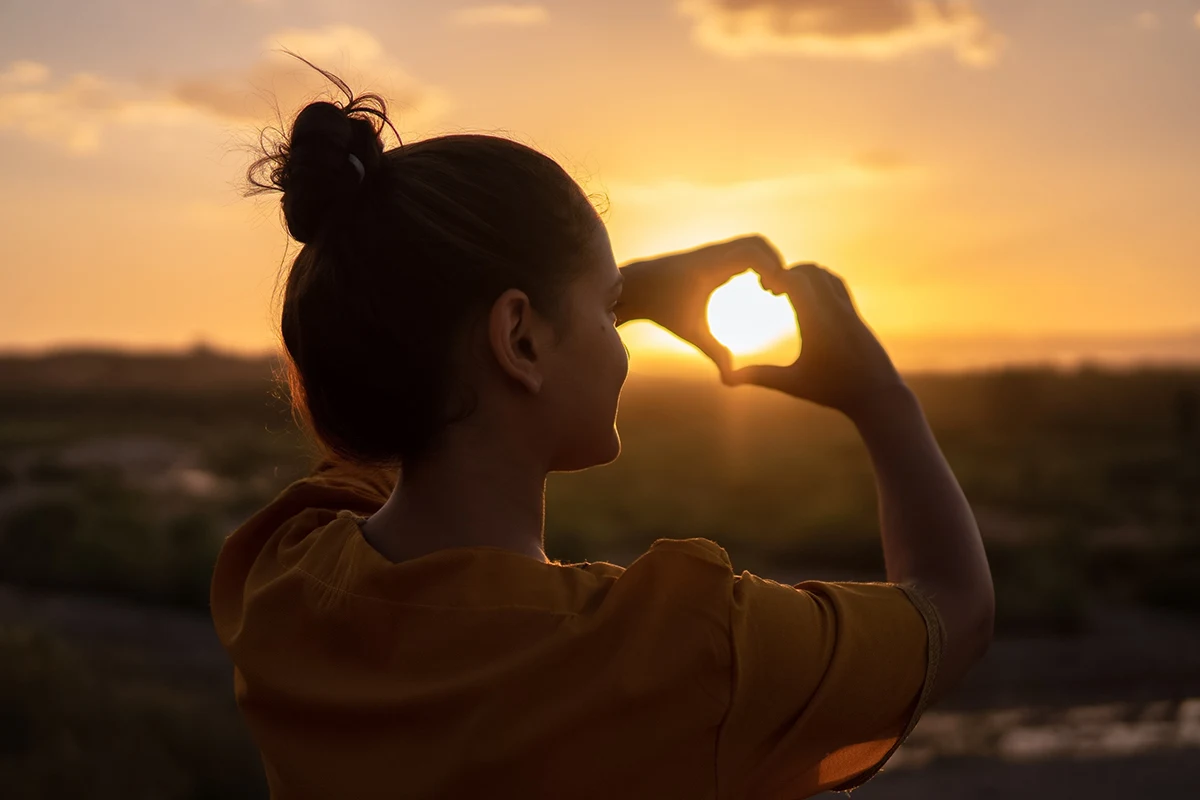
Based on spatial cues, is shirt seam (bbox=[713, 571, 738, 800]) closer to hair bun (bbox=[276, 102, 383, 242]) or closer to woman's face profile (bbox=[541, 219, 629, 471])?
woman's face profile (bbox=[541, 219, 629, 471])

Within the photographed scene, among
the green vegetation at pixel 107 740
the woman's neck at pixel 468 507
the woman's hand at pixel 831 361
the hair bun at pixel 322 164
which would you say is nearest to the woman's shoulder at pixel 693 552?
the woman's neck at pixel 468 507

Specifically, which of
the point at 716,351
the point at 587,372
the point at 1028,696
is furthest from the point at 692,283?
the point at 1028,696

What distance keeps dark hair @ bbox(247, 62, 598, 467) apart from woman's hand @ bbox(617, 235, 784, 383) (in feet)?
0.52

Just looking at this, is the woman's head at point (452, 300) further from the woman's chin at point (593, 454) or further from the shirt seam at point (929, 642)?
the shirt seam at point (929, 642)

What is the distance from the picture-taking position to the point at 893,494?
4.09ft

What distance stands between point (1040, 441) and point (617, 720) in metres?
40.5

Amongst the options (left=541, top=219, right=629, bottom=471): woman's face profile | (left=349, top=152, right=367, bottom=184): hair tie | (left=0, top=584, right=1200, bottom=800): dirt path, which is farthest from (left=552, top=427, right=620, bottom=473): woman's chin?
(left=0, top=584, right=1200, bottom=800): dirt path

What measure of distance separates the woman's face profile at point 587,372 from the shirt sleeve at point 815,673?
0.85ft

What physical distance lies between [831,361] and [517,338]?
351mm

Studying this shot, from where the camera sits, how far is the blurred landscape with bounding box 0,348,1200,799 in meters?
4.98

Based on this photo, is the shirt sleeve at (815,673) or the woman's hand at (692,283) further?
the woman's hand at (692,283)

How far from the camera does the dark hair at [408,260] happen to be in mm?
1185

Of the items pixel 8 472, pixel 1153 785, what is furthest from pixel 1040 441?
pixel 1153 785

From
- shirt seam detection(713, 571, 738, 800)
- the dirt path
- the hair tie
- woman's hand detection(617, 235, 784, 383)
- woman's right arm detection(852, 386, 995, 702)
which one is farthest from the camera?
the dirt path
